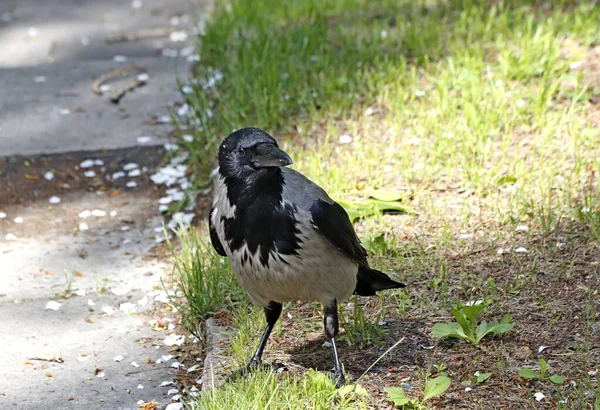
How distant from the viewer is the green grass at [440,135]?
12.3 feet

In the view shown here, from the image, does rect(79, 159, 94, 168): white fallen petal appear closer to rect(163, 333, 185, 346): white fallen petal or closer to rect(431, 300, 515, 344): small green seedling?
rect(163, 333, 185, 346): white fallen petal

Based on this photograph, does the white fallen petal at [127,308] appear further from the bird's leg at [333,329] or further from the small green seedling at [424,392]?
the small green seedling at [424,392]

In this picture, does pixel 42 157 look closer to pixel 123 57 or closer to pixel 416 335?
pixel 123 57

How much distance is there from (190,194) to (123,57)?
9.22ft

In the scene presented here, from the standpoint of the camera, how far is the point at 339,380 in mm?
3262

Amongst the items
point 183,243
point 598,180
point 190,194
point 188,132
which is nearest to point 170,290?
point 183,243

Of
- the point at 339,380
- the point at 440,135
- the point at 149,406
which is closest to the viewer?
the point at 339,380

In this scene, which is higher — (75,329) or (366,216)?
(366,216)

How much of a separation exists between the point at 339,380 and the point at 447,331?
0.53 m

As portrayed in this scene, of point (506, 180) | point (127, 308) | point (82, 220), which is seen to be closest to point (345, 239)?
point (127, 308)

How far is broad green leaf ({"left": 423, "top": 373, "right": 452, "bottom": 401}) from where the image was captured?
9.88ft

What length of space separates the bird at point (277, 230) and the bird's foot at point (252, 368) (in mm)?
13

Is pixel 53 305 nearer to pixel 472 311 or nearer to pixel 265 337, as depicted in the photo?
pixel 265 337

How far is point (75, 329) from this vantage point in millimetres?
4176
